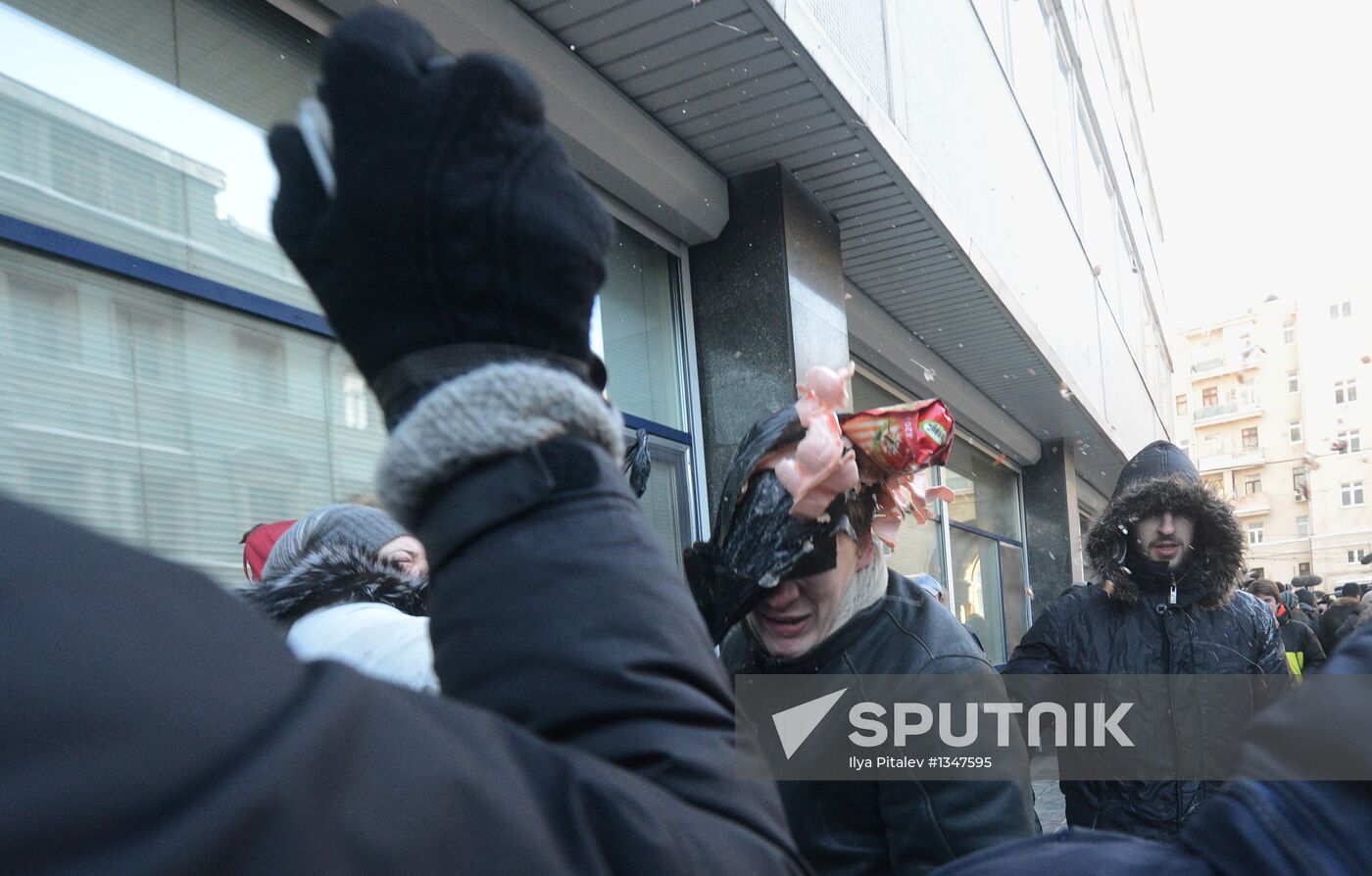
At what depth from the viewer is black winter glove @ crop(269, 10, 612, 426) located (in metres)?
0.70

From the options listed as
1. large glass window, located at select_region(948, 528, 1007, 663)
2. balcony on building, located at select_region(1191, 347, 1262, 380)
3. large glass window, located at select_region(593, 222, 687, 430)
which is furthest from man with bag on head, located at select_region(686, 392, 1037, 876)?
balcony on building, located at select_region(1191, 347, 1262, 380)

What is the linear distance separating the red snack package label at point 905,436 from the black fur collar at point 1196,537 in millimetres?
2015

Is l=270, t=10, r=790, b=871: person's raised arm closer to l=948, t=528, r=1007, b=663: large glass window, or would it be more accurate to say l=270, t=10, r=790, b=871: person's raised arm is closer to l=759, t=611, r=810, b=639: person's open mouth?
l=759, t=611, r=810, b=639: person's open mouth

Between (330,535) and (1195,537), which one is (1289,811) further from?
(1195,537)

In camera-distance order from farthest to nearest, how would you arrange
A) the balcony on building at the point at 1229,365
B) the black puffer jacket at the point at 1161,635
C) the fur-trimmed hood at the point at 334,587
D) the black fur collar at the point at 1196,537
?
the balcony on building at the point at 1229,365, the black fur collar at the point at 1196,537, the black puffer jacket at the point at 1161,635, the fur-trimmed hood at the point at 334,587

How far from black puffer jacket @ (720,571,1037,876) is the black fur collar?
196cm

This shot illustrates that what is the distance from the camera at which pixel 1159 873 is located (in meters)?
0.65

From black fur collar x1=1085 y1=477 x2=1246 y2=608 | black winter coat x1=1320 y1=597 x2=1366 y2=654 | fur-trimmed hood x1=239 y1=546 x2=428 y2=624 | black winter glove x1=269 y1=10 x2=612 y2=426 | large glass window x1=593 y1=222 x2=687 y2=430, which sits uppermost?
large glass window x1=593 y1=222 x2=687 y2=430

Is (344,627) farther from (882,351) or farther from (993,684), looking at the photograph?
(882,351)

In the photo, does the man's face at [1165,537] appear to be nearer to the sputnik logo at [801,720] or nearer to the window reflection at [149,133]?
the sputnik logo at [801,720]

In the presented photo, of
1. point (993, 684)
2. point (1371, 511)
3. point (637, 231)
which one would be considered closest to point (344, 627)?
point (993, 684)

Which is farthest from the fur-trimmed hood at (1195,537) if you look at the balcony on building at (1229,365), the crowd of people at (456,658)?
the balcony on building at (1229,365)

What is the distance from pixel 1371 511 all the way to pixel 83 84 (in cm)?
5831

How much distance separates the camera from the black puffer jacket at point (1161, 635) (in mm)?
3479
